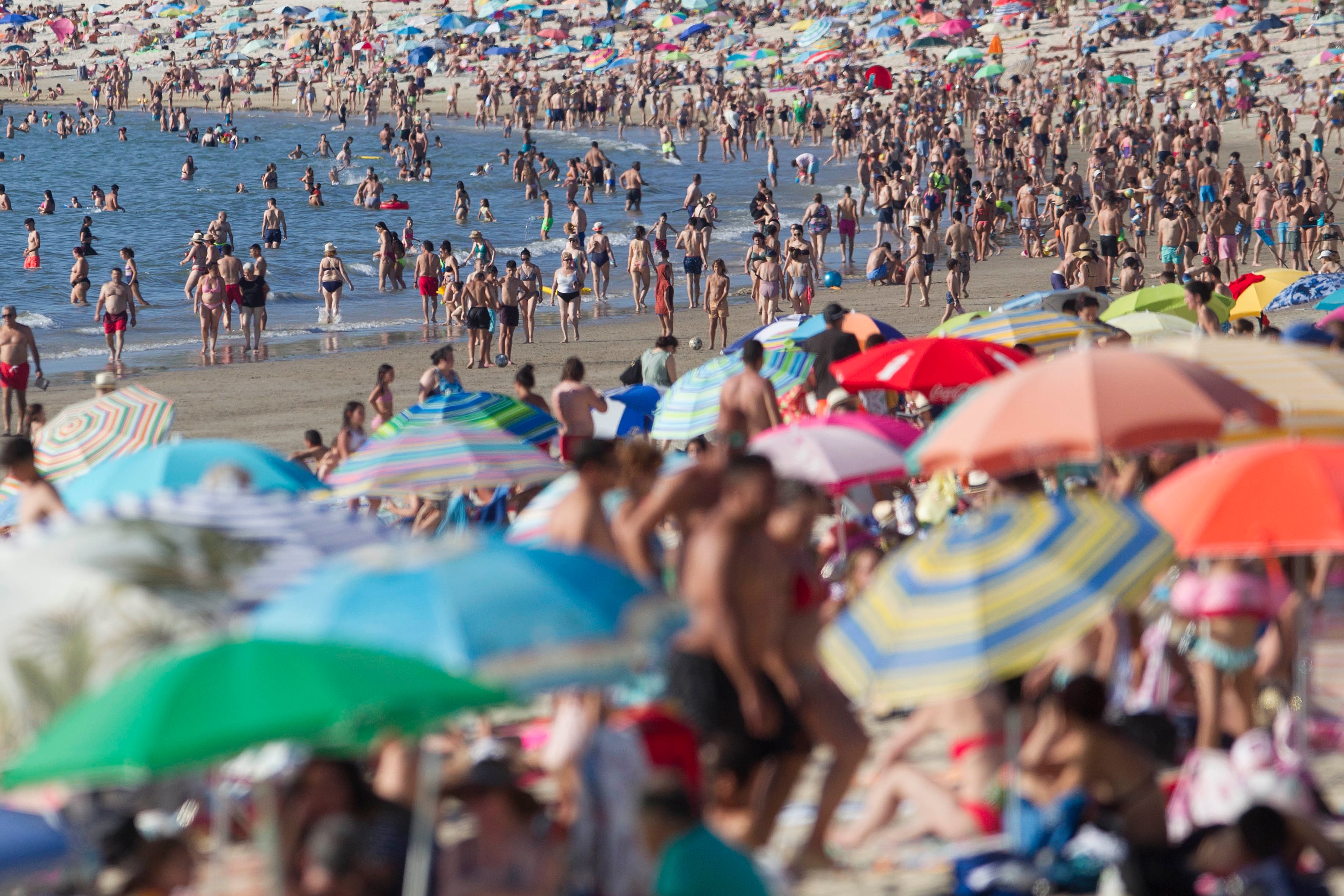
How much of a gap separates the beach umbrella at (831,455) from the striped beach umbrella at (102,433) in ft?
11.1

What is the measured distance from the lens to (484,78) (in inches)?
1816

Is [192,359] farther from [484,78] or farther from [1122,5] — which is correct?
[1122,5]

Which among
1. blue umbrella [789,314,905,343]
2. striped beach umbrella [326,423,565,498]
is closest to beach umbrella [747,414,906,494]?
striped beach umbrella [326,423,565,498]

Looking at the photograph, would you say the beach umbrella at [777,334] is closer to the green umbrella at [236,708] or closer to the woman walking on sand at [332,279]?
the green umbrella at [236,708]

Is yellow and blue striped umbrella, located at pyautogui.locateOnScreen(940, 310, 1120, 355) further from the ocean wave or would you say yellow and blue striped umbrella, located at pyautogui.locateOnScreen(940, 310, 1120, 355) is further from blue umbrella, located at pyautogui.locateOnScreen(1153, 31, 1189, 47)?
blue umbrella, located at pyautogui.locateOnScreen(1153, 31, 1189, 47)

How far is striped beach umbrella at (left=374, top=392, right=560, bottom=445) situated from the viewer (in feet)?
25.8

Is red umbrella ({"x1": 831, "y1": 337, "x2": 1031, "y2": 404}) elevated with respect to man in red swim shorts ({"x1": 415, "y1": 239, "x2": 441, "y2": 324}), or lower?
elevated

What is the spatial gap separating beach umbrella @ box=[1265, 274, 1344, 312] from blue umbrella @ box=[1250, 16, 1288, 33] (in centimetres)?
2920

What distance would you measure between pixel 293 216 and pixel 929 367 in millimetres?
29773

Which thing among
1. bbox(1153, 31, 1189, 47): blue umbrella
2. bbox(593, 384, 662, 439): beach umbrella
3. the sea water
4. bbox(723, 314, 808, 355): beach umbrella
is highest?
bbox(1153, 31, 1189, 47): blue umbrella

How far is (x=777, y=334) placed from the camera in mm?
11617

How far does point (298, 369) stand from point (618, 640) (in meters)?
15.2

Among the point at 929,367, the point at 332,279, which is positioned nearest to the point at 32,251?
the point at 332,279

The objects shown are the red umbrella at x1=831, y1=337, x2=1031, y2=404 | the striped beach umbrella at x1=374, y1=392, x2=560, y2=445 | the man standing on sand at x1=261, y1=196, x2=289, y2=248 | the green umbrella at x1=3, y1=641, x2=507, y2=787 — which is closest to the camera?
the green umbrella at x1=3, y1=641, x2=507, y2=787
